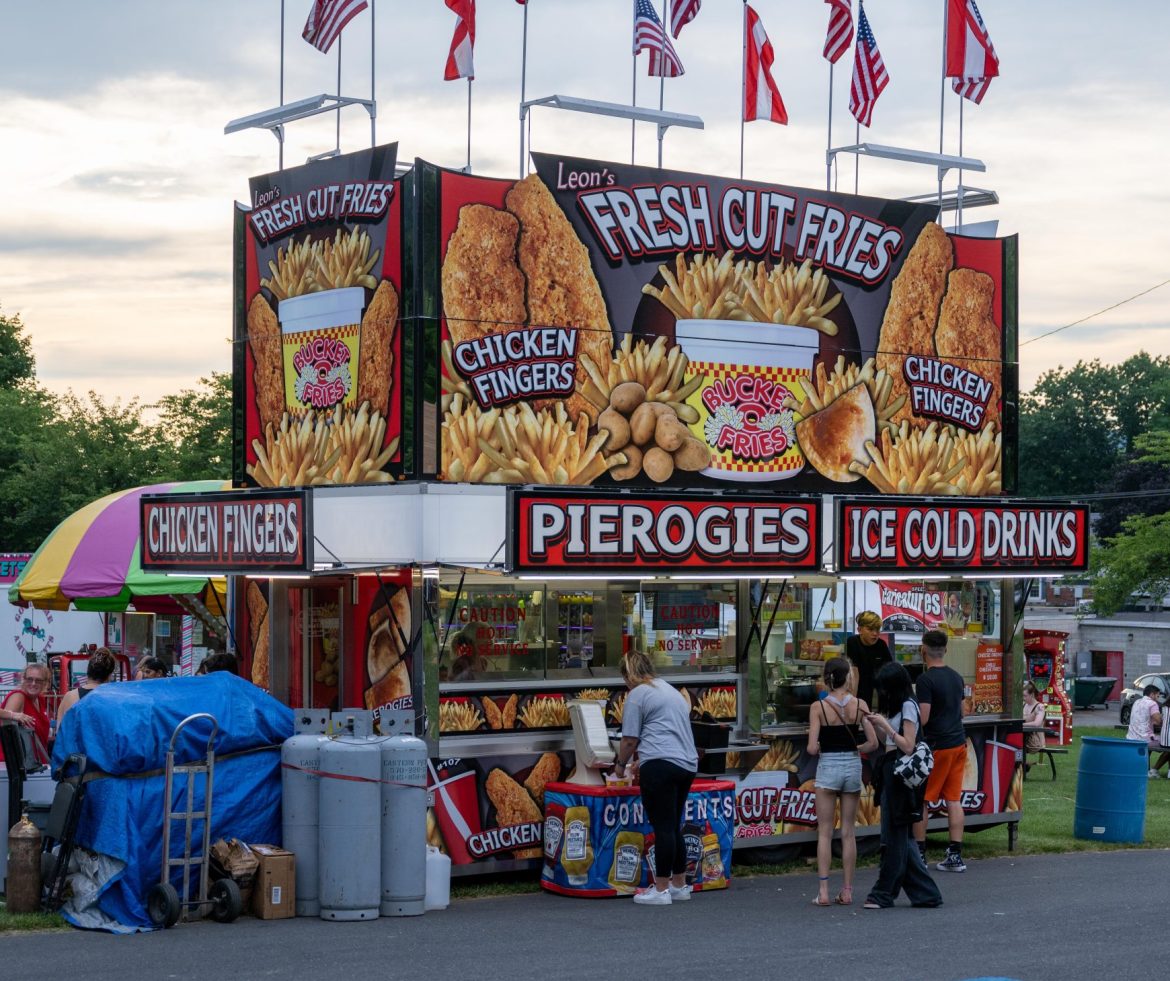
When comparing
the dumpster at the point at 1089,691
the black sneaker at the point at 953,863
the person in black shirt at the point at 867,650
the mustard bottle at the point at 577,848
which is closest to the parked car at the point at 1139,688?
the dumpster at the point at 1089,691

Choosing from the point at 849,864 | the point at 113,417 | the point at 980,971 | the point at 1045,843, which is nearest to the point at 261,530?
the point at 849,864

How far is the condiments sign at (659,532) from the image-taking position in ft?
39.1

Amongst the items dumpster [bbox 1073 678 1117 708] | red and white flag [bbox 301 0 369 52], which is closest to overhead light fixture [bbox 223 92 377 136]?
red and white flag [bbox 301 0 369 52]

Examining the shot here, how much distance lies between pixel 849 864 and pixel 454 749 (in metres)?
2.98

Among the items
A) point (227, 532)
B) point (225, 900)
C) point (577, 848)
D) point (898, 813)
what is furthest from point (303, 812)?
point (898, 813)

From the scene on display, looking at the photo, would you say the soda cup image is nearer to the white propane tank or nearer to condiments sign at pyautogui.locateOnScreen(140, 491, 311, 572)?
condiments sign at pyautogui.locateOnScreen(140, 491, 311, 572)

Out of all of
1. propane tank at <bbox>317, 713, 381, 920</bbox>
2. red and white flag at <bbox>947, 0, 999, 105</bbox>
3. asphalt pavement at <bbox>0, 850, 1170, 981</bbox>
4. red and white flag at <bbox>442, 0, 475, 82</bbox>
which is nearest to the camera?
asphalt pavement at <bbox>0, 850, 1170, 981</bbox>

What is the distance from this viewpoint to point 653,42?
50.8 ft

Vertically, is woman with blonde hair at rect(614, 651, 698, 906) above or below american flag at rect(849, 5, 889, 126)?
below

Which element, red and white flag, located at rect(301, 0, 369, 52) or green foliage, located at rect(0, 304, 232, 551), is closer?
red and white flag, located at rect(301, 0, 369, 52)

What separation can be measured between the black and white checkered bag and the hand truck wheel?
441cm

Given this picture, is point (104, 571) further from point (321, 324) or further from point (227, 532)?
point (321, 324)

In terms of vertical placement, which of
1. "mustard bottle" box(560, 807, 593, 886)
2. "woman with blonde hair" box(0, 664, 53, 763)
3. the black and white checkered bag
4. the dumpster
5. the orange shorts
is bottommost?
the dumpster

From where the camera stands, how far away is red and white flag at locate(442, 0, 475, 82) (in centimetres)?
1466
